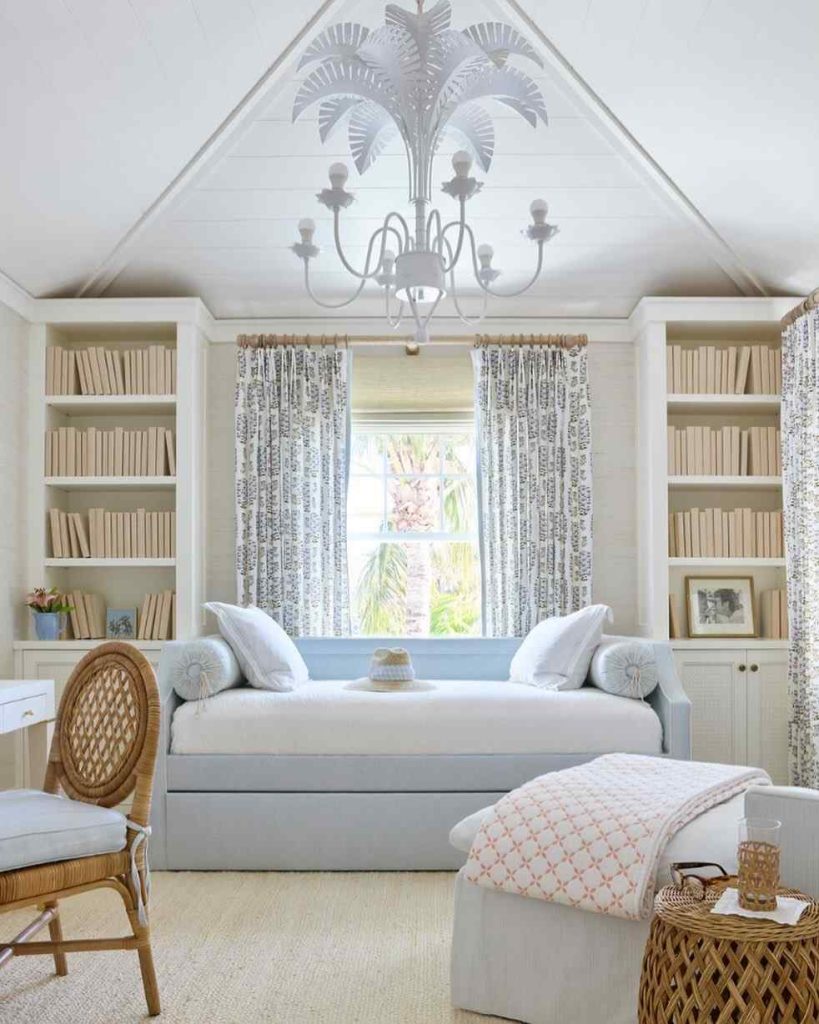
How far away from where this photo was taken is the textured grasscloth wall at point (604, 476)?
17.2 feet

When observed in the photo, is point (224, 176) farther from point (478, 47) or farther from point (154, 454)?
point (478, 47)

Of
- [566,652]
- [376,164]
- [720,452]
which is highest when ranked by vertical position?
[376,164]

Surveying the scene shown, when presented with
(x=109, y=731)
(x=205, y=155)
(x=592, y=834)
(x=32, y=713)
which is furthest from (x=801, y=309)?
(x=32, y=713)

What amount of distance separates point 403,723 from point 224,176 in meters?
2.33

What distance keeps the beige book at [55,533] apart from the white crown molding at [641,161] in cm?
293

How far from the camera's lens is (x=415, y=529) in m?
5.50

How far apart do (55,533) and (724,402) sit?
3.19 metres

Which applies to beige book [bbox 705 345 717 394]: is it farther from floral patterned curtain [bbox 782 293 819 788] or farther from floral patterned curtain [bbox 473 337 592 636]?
floral patterned curtain [bbox 473 337 592 636]

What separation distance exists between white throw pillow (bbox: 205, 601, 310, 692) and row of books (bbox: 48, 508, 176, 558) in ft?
2.45

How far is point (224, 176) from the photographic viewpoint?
4391 millimetres

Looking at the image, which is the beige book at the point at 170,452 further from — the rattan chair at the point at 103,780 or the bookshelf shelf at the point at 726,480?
the bookshelf shelf at the point at 726,480

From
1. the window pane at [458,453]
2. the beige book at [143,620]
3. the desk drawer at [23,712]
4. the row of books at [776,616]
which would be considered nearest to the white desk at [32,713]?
the desk drawer at [23,712]

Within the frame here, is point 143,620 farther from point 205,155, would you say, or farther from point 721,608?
point 721,608

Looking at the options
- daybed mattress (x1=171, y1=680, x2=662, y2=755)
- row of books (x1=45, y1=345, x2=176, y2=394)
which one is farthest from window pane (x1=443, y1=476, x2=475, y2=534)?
daybed mattress (x1=171, y1=680, x2=662, y2=755)
